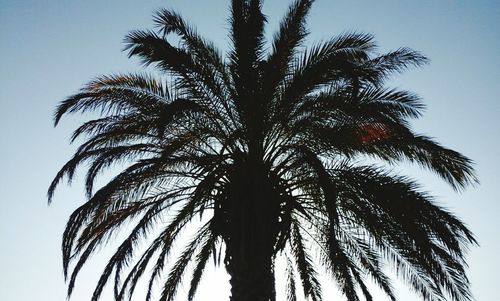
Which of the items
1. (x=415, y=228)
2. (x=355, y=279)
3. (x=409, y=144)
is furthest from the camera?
(x=355, y=279)

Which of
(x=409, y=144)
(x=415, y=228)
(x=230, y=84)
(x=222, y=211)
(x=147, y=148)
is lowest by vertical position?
(x=415, y=228)

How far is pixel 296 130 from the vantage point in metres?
9.47

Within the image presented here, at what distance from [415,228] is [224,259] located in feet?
11.3

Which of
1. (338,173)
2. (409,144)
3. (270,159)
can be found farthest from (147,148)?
(409,144)

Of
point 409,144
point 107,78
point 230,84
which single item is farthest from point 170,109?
point 409,144

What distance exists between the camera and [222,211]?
943cm

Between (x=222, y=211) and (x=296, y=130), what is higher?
(x=296, y=130)

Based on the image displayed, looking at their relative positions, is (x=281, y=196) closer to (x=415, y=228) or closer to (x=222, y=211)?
(x=222, y=211)

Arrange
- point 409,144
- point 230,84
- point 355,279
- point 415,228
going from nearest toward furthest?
point 415,228
point 409,144
point 230,84
point 355,279

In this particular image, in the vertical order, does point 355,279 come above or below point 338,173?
→ below

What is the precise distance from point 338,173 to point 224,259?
2.63m

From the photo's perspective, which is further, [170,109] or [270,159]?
[270,159]

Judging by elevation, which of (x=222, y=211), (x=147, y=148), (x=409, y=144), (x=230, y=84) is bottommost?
(x=222, y=211)

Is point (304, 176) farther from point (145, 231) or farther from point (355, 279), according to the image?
point (145, 231)
